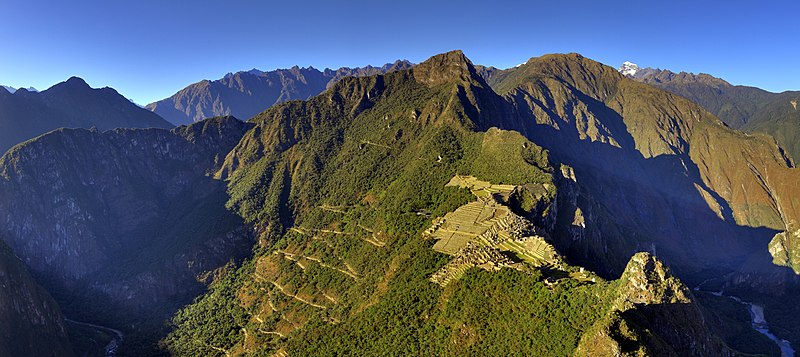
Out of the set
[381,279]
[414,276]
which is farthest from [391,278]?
[414,276]

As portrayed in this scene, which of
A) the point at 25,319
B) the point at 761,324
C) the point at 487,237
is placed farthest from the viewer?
the point at 761,324

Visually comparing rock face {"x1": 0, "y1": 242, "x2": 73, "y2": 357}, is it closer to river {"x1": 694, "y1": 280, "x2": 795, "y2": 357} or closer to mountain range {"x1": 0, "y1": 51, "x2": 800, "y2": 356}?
mountain range {"x1": 0, "y1": 51, "x2": 800, "y2": 356}

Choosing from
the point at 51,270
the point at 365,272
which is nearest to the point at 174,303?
the point at 51,270

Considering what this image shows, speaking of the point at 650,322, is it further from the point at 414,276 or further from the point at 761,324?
the point at 761,324

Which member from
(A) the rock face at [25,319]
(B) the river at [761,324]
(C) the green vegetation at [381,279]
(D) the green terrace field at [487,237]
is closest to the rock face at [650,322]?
(C) the green vegetation at [381,279]

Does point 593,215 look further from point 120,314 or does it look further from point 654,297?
point 120,314

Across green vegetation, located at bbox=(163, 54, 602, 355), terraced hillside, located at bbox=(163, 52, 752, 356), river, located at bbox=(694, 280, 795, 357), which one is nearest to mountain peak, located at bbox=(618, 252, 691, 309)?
terraced hillside, located at bbox=(163, 52, 752, 356)
